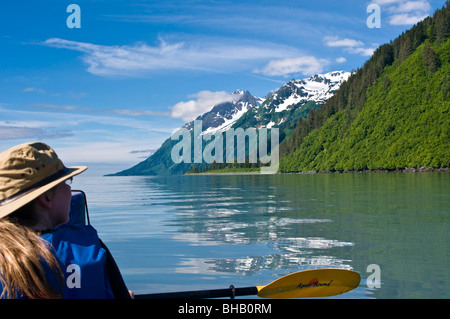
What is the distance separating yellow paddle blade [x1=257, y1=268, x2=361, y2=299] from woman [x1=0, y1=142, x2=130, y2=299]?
147 inches

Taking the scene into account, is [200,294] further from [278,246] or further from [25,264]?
[278,246]

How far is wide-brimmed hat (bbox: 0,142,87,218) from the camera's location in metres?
3.28

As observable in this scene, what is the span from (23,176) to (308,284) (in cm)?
502

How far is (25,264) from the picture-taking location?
3.00m

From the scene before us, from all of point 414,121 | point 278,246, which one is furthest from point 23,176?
point 414,121

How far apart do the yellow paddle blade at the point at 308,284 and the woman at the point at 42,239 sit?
3.72 metres

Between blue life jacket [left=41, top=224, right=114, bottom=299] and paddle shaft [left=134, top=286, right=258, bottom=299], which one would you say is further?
paddle shaft [left=134, top=286, right=258, bottom=299]

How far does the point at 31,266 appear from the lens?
9.91 ft

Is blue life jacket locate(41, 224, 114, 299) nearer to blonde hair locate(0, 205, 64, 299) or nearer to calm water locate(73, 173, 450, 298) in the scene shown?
blonde hair locate(0, 205, 64, 299)

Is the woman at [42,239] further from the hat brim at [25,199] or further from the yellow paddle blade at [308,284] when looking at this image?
the yellow paddle blade at [308,284]

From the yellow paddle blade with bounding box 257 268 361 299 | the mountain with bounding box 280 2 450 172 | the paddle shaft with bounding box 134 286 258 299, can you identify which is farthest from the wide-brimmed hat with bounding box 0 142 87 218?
the mountain with bounding box 280 2 450 172

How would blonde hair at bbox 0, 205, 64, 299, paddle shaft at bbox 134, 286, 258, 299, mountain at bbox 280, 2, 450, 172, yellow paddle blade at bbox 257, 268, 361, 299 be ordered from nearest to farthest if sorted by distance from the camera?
blonde hair at bbox 0, 205, 64, 299 < paddle shaft at bbox 134, 286, 258, 299 < yellow paddle blade at bbox 257, 268, 361, 299 < mountain at bbox 280, 2, 450, 172

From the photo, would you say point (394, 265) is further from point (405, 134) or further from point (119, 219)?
point (405, 134)
